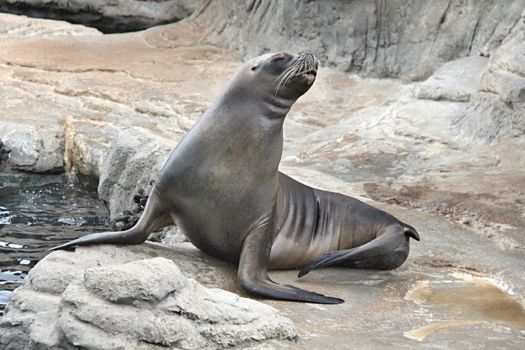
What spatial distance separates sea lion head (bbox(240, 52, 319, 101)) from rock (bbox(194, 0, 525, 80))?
207 inches

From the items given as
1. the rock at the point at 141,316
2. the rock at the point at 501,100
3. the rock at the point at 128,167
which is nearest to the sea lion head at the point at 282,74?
the rock at the point at 141,316

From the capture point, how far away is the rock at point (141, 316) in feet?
11.1

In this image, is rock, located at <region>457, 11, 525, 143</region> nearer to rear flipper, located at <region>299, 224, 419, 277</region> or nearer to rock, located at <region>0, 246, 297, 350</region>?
rear flipper, located at <region>299, 224, 419, 277</region>

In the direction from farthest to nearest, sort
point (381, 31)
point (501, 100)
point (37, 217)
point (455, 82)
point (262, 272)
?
1. point (381, 31)
2. point (455, 82)
3. point (501, 100)
4. point (37, 217)
5. point (262, 272)

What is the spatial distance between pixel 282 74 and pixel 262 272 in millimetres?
1011

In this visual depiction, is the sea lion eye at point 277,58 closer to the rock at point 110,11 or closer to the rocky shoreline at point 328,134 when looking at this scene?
the rocky shoreline at point 328,134

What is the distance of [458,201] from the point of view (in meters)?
6.40

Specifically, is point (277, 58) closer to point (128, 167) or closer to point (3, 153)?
point (128, 167)

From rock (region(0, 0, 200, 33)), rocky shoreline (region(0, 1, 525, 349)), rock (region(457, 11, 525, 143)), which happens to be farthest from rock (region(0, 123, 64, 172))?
rock (region(0, 0, 200, 33))

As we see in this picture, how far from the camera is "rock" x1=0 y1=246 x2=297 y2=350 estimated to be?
3385 millimetres

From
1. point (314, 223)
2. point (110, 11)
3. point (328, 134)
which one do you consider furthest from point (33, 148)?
point (110, 11)

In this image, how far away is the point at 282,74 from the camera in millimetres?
4797

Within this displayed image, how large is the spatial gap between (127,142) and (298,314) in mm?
3993

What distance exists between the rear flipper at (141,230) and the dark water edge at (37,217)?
1457 mm
